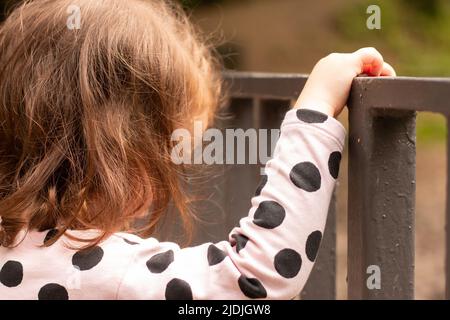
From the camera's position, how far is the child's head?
1.28 m

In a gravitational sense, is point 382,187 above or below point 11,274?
above

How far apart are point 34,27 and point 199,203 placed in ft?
2.51

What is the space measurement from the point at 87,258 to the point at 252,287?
0.85ft

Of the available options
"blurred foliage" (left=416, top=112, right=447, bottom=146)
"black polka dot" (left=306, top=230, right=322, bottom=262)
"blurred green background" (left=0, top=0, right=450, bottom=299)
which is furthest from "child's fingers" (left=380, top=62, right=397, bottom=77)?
"blurred green background" (left=0, top=0, right=450, bottom=299)

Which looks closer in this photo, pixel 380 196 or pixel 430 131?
pixel 380 196

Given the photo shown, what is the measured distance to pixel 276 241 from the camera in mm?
1137

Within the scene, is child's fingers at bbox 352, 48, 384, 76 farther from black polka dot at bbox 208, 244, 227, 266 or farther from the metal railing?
black polka dot at bbox 208, 244, 227, 266

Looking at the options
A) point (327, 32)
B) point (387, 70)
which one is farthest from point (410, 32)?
point (387, 70)

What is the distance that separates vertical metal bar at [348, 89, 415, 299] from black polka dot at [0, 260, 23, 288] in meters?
0.53

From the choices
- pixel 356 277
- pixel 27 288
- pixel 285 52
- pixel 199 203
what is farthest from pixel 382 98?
pixel 285 52

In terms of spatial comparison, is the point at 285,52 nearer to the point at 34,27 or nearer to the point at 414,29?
the point at 414,29

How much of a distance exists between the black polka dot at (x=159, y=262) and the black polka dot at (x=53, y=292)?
0.14 metres

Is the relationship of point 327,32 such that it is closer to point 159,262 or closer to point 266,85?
point 266,85

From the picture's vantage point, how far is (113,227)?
1248mm
